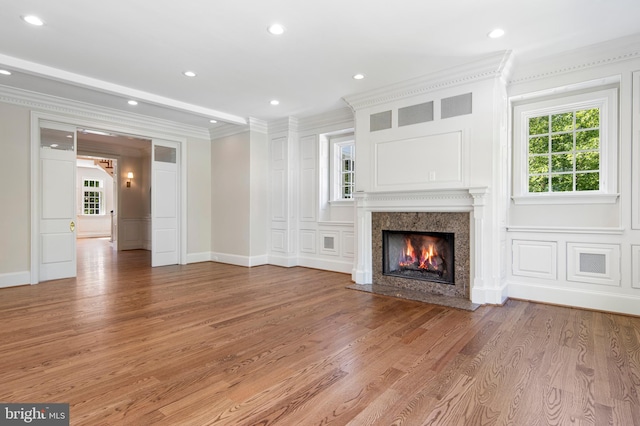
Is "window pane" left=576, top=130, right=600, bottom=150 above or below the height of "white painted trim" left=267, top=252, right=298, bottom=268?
above

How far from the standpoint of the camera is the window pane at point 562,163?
4.14 metres

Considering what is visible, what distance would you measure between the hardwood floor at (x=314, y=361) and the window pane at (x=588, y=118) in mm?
2217

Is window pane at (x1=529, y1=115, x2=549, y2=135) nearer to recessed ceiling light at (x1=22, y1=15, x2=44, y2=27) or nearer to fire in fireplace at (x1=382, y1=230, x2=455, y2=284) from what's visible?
fire in fireplace at (x1=382, y1=230, x2=455, y2=284)

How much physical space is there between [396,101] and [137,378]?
4.49m

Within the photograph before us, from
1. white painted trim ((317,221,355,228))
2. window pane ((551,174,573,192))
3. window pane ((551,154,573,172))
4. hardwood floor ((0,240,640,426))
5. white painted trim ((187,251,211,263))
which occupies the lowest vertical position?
hardwood floor ((0,240,640,426))

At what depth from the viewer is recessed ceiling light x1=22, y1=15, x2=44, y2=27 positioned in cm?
311

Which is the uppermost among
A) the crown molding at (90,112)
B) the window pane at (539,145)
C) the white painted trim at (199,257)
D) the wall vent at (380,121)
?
the crown molding at (90,112)

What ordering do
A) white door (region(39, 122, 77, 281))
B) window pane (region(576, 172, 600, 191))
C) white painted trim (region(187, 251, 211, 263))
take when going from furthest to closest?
white painted trim (region(187, 251, 211, 263)) → white door (region(39, 122, 77, 281)) → window pane (region(576, 172, 600, 191))

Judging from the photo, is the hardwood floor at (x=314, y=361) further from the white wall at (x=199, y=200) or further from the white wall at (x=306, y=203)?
the white wall at (x=199, y=200)

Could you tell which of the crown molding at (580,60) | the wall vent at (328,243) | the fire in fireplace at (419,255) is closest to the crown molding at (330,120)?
the wall vent at (328,243)

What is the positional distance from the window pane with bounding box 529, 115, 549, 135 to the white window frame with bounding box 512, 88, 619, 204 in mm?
59

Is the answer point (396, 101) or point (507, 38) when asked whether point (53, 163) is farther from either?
point (507, 38)

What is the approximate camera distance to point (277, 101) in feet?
18.4

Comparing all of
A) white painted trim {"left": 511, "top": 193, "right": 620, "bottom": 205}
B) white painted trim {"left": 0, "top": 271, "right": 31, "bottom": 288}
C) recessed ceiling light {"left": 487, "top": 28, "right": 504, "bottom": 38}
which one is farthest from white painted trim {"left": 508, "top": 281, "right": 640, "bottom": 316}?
white painted trim {"left": 0, "top": 271, "right": 31, "bottom": 288}
